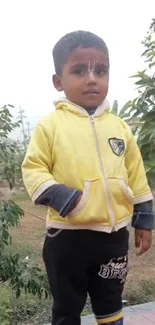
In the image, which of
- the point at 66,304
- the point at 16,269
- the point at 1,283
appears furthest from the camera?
the point at 1,283

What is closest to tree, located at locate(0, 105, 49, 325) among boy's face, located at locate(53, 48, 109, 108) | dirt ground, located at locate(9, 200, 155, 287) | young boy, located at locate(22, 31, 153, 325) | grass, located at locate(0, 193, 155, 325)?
grass, located at locate(0, 193, 155, 325)

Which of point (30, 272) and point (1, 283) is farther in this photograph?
point (1, 283)

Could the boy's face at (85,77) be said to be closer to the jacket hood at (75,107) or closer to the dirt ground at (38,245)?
the jacket hood at (75,107)

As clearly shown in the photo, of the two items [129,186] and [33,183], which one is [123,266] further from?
[33,183]

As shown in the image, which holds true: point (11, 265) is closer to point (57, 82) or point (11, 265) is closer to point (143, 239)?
point (143, 239)

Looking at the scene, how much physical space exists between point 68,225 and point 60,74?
1.71ft

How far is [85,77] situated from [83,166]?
30 centimetres

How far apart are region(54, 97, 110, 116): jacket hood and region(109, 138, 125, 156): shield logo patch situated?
11 cm

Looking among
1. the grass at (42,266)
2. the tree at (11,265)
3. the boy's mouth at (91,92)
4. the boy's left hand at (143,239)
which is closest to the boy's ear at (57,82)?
the boy's mouth at (91,92)

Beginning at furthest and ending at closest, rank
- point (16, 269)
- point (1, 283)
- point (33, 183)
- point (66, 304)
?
point (1, 283), point (16, 269), point (66, 304), point (33, 183)

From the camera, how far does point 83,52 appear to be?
5.56ft

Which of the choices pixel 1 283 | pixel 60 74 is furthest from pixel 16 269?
pixel 60 74

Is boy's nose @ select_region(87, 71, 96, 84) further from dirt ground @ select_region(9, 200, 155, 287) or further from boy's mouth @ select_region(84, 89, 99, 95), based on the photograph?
dirt ground @ select_region(9, 200, 155, 287)

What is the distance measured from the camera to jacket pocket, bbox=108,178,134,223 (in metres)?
1.66
